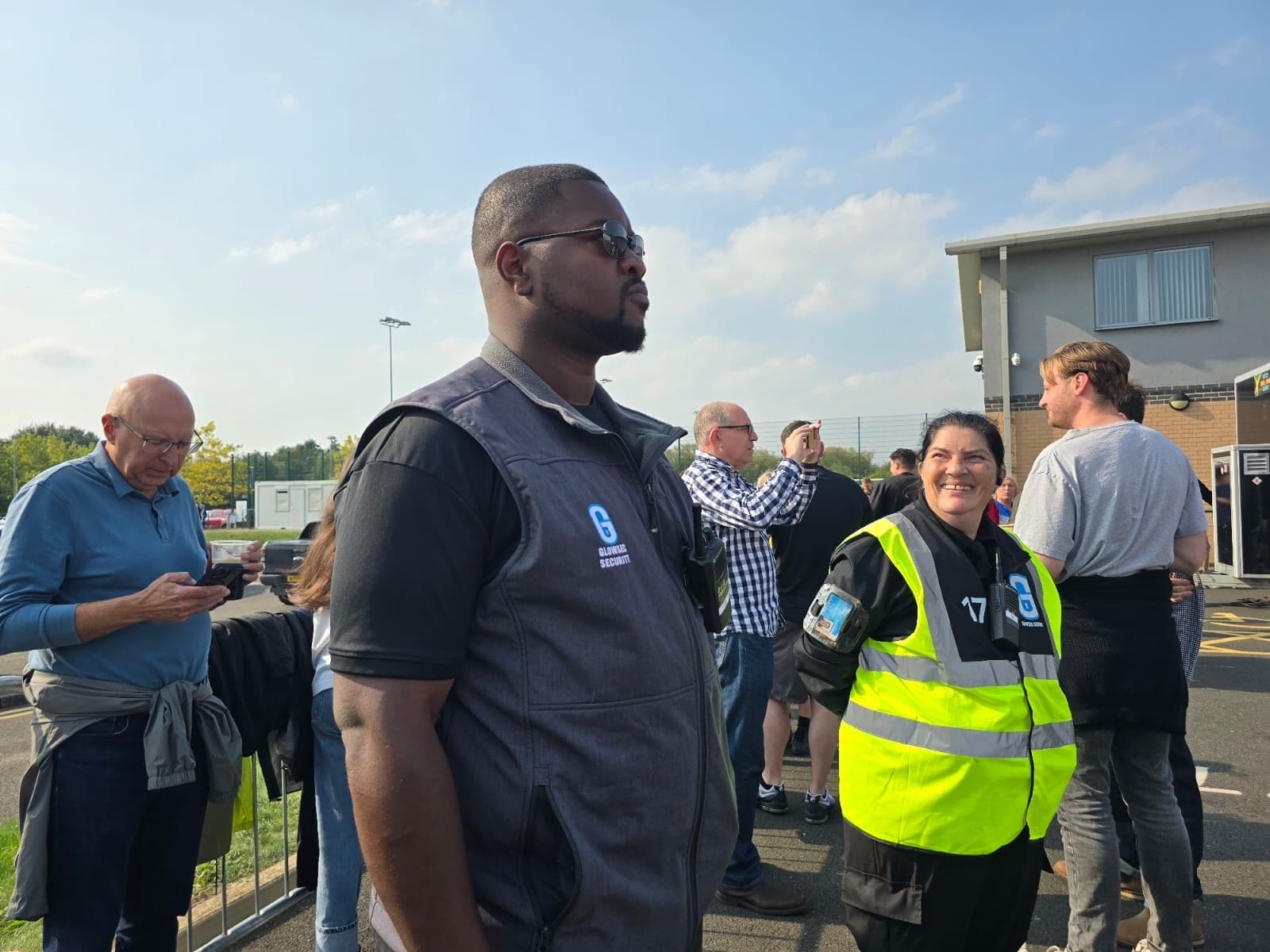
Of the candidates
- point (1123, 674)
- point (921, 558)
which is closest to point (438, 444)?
point (921, 558)

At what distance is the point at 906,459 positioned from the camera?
7254 mm

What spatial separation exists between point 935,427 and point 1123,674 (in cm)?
106

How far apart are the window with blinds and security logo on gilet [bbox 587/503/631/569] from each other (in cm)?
1664

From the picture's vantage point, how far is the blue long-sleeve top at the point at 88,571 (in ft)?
7.73

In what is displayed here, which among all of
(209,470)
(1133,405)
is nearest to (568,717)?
(1133,405)

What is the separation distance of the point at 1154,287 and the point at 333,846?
55.1 feet

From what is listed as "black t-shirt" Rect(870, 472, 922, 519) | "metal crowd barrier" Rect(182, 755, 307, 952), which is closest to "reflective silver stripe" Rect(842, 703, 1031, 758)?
"metal crowd barrier" Rect(182, 755, 307, 952)

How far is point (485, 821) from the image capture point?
1.30 m

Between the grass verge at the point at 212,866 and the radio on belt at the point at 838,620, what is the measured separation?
2.53m

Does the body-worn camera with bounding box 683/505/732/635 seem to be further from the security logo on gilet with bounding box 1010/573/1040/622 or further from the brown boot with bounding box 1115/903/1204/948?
the brown boot with bounding box 1115/903/1204/948

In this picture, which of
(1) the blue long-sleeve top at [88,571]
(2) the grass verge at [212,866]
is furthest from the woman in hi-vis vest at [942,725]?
(2) the grass verge at [212,866]

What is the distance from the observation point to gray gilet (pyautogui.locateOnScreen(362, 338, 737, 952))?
4.25ft

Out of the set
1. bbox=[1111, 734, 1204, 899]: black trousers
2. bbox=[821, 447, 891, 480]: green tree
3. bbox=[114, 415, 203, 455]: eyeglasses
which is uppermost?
bbox=[821, 447, 891, 480]: green tree

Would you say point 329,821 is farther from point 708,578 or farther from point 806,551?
point 806,551
